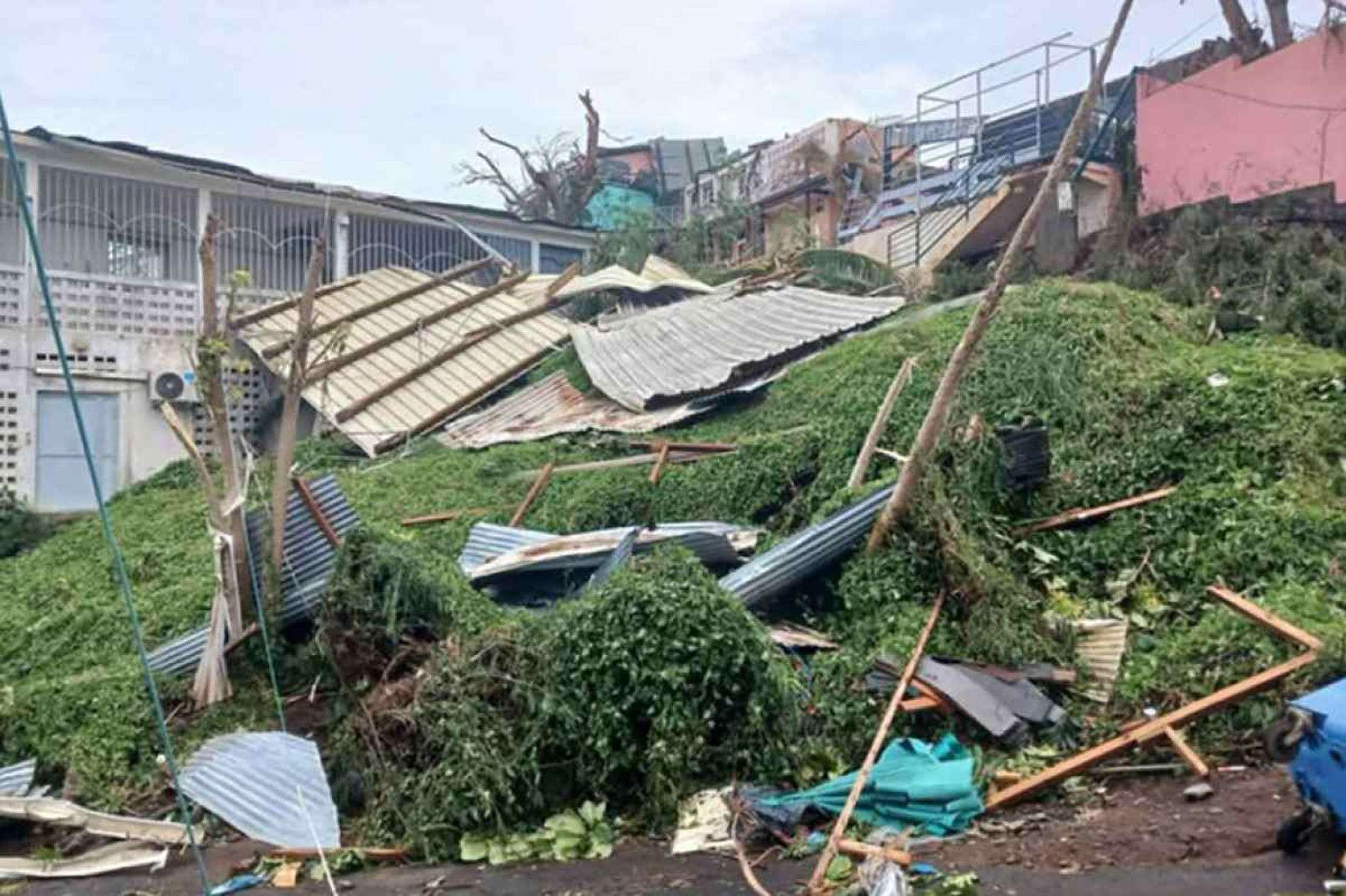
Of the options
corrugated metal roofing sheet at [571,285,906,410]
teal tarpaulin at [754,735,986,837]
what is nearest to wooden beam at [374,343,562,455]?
corrugated metal roofing sheet at [571,285,906,410]

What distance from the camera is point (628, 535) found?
28.3 ft

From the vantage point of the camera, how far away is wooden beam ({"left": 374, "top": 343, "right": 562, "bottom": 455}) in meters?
14.9

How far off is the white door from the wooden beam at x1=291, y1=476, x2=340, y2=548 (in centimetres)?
738

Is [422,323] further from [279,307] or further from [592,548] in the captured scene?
[592,548]

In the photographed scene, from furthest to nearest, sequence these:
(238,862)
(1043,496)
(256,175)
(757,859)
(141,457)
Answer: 1. (256,175)
2. (141,457)
3. (1043,496)
4. (238,862)
5. (757,859)

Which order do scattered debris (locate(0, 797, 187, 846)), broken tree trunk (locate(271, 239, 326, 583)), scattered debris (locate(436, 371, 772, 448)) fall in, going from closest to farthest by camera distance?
1. scattered debris (locate(0, 797, 187, 846))
2. broken tree trunk (locate(271, 239, 326, 583))
3. scattered debris (locate(436, 371, 772, 448))

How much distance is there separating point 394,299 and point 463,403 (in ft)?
9.62

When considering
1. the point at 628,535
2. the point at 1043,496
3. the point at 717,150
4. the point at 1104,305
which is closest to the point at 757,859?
the point at 628,535

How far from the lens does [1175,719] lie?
245 inches

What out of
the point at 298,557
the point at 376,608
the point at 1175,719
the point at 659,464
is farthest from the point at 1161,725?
the point at 298,557

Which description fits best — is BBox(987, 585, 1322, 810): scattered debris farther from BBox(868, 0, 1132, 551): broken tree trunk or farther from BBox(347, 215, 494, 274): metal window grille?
BBox(347, 215, 494, 274): metal window grille

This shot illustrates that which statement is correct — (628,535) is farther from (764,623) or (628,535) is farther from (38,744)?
(38,744)

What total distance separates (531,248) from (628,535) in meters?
13.3

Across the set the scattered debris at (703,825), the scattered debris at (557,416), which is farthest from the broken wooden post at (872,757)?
the scattered debris at (557,416)
